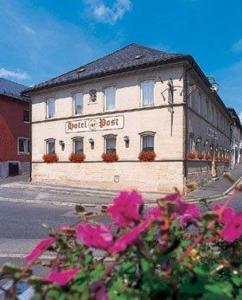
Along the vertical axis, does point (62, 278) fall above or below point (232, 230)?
below

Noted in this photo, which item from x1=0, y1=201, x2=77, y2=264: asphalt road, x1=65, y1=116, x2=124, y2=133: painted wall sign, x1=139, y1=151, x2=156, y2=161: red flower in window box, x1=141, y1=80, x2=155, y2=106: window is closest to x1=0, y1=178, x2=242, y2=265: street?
x1=0, y1=201, x2=77, y2=264: asphalt road

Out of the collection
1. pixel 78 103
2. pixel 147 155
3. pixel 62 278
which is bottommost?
pixel 62 278

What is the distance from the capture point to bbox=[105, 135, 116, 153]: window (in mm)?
23875

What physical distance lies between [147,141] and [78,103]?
636 cm

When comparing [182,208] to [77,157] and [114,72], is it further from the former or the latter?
[77,157]

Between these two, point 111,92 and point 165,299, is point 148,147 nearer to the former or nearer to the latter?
point 111,92

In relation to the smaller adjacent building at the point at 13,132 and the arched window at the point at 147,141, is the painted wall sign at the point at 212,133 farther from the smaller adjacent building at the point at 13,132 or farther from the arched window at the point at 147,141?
the smaller adjacent building at the point at 13,132

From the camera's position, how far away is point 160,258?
1355 millimetres

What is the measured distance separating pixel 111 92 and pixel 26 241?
16.7 m

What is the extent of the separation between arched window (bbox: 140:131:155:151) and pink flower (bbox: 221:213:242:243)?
20.7m

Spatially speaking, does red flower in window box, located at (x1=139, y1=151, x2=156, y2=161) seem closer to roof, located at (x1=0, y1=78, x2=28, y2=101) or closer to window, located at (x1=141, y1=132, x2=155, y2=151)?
window, located at (x1=141, y1=132, x2=155, y2=151)

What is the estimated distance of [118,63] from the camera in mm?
25188

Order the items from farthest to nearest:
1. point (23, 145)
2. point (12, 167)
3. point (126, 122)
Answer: point (23, 145)
point (12, 167)
point (126, 122)

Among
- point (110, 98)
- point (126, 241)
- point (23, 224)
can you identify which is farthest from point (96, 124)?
point (126, 241)
